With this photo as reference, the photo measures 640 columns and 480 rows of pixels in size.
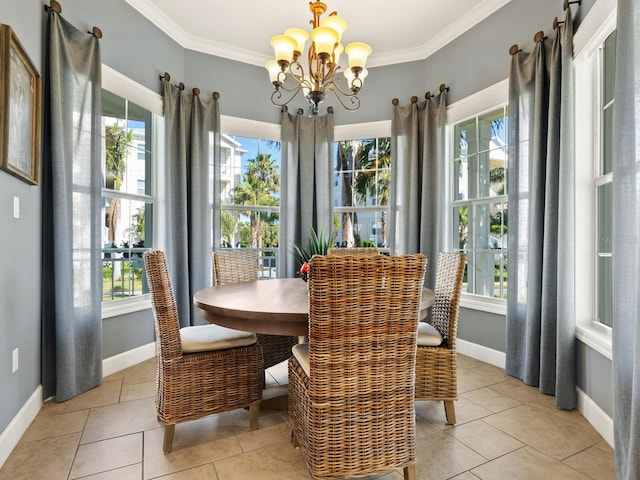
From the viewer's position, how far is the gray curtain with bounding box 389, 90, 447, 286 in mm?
3635

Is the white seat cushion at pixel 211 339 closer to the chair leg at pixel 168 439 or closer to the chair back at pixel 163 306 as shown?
the chair back at pixel 163 306

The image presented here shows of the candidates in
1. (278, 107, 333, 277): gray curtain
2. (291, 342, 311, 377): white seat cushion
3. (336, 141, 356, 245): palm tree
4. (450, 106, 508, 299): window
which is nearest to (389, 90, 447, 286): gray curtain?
(450, 106, 508, 299): window

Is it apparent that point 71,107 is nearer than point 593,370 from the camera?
No

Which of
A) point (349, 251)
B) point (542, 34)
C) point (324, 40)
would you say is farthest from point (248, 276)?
point (542, 34)

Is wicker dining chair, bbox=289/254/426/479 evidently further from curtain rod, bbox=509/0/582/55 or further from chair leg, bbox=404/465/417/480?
curtain rod, bbox=509/0/582/55

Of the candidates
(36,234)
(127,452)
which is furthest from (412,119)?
(127,452)

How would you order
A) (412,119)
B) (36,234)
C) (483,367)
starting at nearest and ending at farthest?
(36,234) < (483,367) < (412,119)

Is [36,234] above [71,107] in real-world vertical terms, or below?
below

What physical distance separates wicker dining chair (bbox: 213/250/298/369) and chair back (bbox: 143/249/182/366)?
2.36 ft

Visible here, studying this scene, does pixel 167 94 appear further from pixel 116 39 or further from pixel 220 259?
pixel 220 259

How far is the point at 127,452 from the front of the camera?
1.82 meters

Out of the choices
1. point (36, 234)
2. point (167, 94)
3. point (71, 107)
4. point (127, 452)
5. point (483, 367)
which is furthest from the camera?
point (167, 94)

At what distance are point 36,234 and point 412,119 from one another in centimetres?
336

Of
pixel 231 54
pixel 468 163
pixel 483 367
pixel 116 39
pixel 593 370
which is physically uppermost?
pixel 231 54
